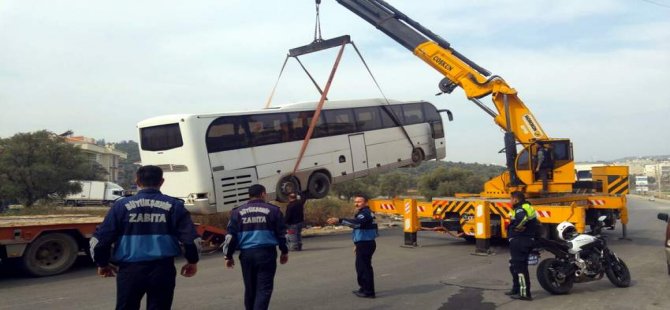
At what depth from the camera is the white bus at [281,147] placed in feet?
42.1

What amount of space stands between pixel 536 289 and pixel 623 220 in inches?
307

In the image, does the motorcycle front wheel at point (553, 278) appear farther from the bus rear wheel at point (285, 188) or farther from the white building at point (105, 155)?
the white building at point (105, 155)

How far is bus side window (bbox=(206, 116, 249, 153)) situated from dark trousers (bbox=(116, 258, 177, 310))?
8.73 metres

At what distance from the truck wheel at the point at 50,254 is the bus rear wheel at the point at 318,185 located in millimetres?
6414

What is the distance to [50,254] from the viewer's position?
10.1m

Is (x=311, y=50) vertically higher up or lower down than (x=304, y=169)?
higher up

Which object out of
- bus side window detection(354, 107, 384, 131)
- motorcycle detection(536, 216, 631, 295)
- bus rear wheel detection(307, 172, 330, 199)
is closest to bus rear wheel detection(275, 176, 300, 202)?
bus rear wheel detection(307, 172, 330, 199)

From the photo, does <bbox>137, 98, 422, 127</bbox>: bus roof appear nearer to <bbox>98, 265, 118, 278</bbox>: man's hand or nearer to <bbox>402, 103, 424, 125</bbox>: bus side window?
<bbox>402, 103, 424, 125</bbox>: bus side window

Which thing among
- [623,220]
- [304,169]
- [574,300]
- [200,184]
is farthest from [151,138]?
[623,220]

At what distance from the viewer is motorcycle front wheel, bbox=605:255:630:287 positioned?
26.0 ft

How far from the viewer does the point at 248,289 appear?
5.61 meters

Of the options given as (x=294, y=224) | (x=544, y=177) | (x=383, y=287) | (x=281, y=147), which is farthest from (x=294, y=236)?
(x=544, y=177)

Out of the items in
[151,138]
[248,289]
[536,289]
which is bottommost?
[536,289]

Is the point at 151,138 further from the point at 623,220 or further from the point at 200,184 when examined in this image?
the point at 623,220
